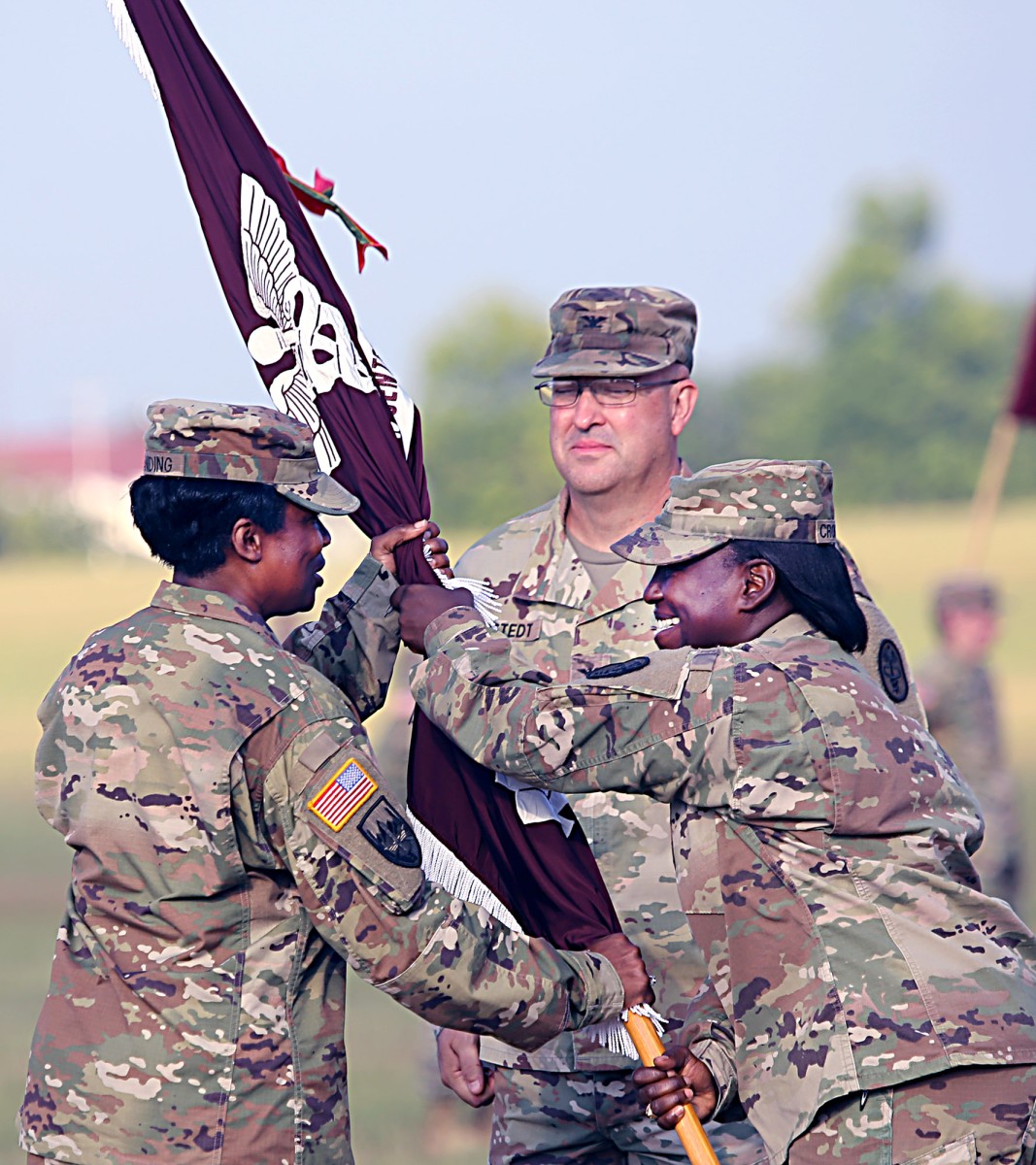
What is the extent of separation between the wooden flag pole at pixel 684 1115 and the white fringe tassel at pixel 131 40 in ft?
7.38

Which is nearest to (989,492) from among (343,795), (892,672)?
(892,672)

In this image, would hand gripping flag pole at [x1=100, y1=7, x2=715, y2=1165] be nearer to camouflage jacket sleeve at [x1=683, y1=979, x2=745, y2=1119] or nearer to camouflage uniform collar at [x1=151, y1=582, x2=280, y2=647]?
camouflage jacket sleeve at [x1=683, y1=979, x2=745, y2=1119]

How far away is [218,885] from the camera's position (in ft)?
11.4

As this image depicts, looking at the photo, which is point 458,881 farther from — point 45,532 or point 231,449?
point 45,532

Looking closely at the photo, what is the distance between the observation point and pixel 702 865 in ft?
11.7

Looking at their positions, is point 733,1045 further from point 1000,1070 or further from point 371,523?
point 371,523

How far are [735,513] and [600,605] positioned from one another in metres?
1.25

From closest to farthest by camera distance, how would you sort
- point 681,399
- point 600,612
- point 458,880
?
point 458,880 < point 600,612 < point 681,399

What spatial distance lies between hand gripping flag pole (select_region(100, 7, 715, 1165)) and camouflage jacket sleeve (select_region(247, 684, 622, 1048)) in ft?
1.53

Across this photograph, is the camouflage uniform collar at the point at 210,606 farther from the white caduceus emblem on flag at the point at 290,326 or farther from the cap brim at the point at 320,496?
the white caduceus emblem on flag at the point at 290,326

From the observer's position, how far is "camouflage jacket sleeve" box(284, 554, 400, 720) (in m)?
4.20

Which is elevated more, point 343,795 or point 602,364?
point 602,364

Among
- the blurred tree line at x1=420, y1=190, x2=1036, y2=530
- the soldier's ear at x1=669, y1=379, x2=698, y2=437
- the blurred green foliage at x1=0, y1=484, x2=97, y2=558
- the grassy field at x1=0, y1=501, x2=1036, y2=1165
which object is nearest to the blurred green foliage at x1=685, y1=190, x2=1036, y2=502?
the blurred tree line at x1=420, y1=190, x2=1036, y2=530

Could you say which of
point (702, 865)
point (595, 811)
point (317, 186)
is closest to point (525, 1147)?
point (595, 811)
